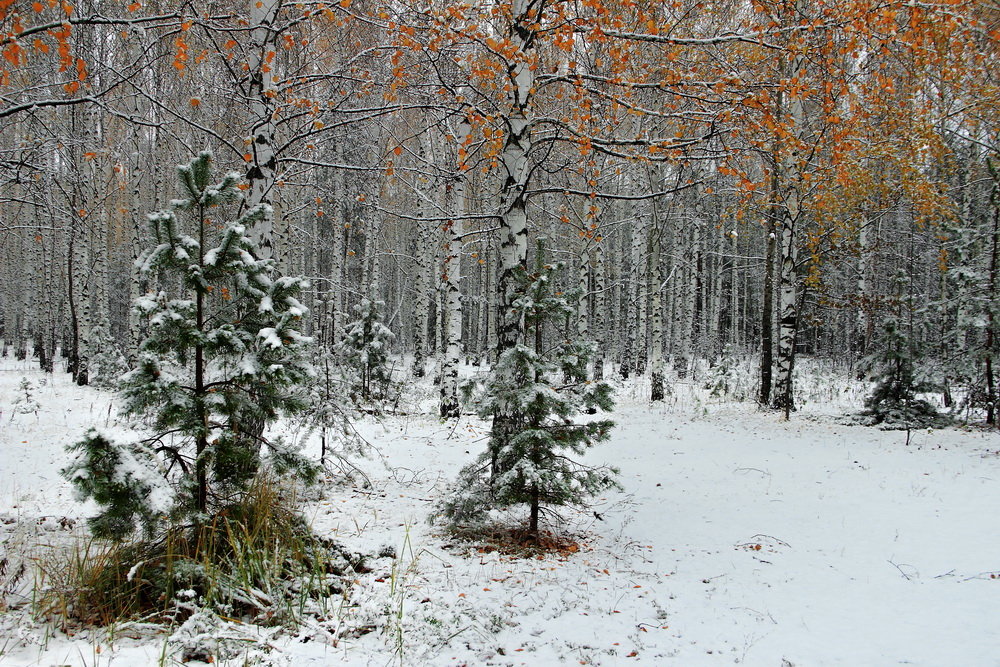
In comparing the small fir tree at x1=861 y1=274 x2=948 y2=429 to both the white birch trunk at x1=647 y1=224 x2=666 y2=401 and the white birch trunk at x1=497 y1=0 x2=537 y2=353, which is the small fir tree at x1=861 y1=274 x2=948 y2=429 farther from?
the white birch trunk at x1=497 y1=0 x2=537 y2=353

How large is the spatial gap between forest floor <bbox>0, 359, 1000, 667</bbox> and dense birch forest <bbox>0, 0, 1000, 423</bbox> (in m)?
2.34

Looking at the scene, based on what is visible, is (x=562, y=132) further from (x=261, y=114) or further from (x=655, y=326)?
(x=655, y=326)

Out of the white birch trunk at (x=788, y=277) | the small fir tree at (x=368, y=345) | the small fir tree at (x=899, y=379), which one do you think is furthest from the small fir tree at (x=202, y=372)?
the white birch trunk at (x=788, y=277)

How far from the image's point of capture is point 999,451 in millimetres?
7992

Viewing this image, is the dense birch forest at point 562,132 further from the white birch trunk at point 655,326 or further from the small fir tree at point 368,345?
the small fir tree at point 368,345

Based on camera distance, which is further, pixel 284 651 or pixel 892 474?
pixel 892 474

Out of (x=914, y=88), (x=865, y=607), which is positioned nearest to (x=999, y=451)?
(x=865, y=607)

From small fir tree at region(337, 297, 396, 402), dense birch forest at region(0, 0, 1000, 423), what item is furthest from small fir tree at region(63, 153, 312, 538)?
small fir tree at region(337, 297, 396, 402)

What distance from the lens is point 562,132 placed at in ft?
28.9

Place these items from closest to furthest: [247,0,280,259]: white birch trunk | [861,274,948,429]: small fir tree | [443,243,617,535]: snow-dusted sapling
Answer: [443,243,617,535]: snow-dusted sapling → [247,0,280,259]: white birch trunk → [861,274,948,429]: small fir tree

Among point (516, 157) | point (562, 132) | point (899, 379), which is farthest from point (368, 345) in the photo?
point (899, 379)

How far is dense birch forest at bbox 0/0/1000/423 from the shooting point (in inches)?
231

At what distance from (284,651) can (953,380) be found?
12238 mm

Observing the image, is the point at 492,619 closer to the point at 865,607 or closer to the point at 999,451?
the point at 865,607
